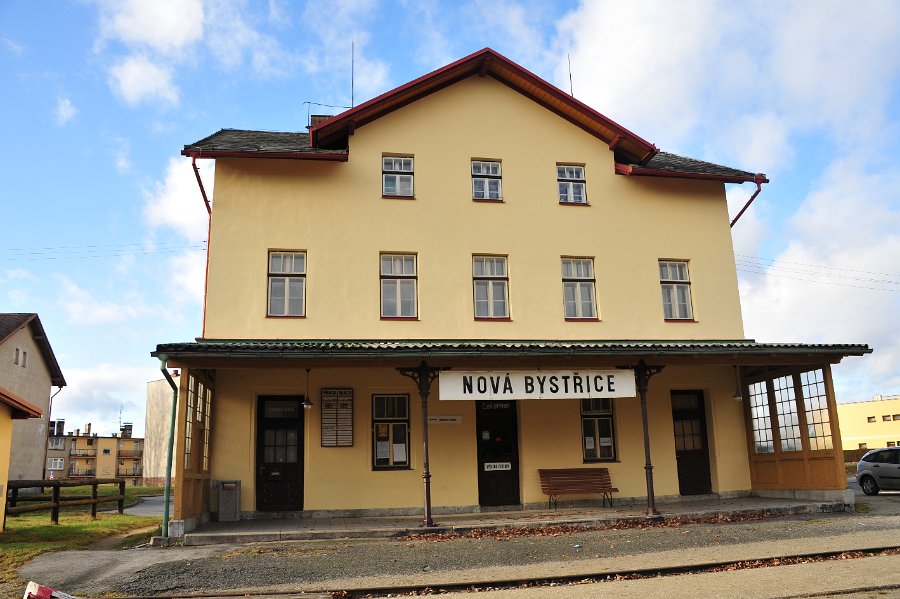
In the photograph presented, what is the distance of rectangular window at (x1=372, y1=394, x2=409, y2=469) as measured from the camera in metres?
14.6

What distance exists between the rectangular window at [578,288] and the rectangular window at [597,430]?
1.94 m

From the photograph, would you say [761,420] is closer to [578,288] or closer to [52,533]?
[578,288]

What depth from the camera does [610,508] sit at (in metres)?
14.5

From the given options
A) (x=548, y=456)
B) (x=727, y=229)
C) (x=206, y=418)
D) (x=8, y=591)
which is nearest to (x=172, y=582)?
(x=8, y=591)

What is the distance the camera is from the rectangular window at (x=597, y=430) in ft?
50.9

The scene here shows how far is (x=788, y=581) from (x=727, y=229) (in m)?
10.9

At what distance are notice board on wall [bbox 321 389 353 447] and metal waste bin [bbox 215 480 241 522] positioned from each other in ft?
6.00

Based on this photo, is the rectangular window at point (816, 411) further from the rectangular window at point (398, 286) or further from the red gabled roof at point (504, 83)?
the rectangular window at point (398, 286)

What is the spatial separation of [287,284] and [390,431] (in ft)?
12.0

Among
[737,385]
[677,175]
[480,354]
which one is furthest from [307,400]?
[677,175]

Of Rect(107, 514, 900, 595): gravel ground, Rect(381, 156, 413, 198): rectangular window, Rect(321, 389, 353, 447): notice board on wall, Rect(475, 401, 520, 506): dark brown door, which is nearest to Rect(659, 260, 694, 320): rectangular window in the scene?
Rect(475, 401, 520, 506): dark brown door

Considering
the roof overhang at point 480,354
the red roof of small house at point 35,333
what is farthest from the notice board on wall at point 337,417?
the red roof of small house at point 35,333

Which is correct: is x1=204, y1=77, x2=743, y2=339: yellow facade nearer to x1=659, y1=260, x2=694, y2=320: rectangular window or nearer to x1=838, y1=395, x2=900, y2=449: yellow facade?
x1=659, y1=260, x2=694, y2=320: rectangular window

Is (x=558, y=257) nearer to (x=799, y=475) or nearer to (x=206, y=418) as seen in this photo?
(x=799, y=475)
